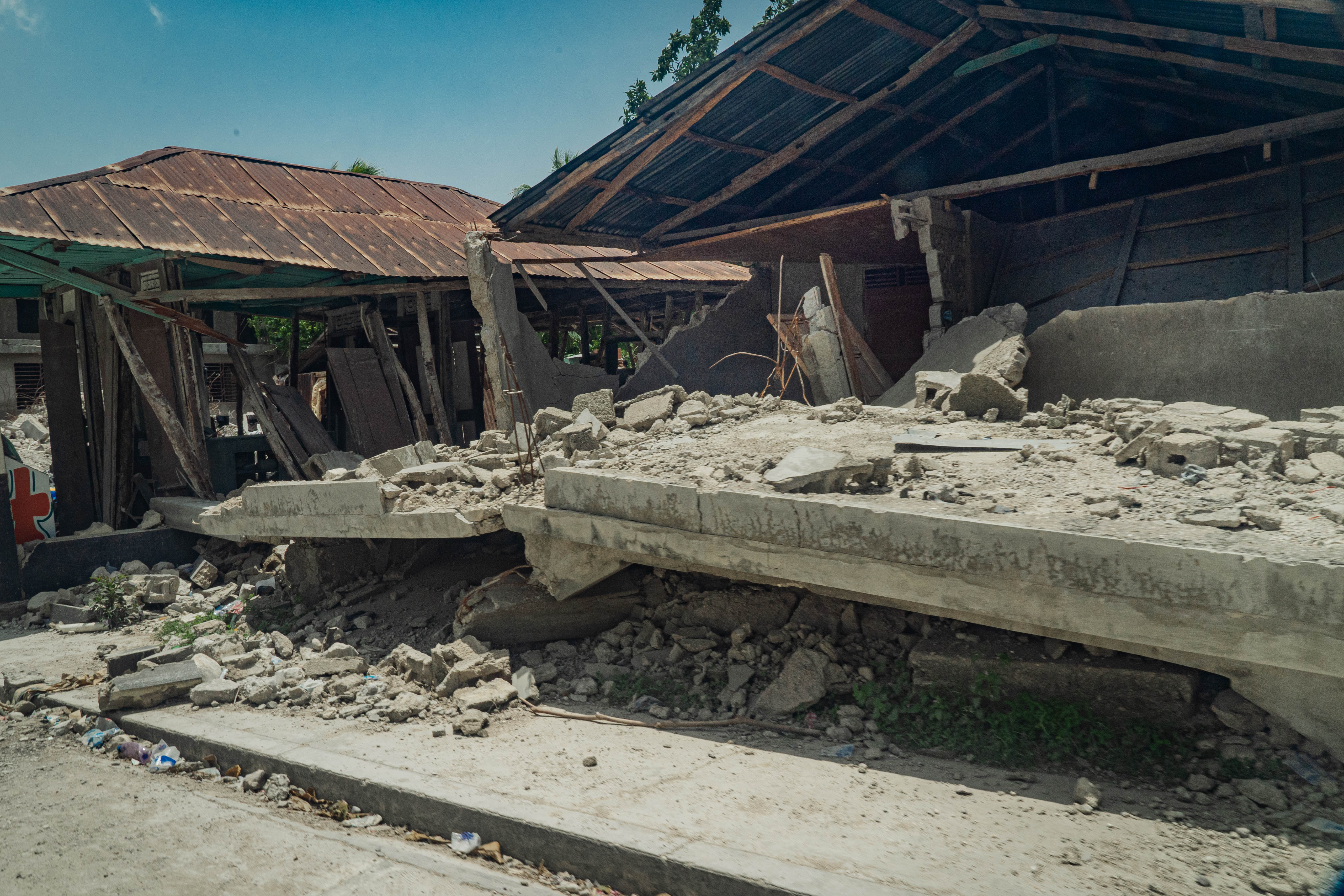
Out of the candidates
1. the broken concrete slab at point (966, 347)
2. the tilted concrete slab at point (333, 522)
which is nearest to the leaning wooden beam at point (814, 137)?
the broken concrete slab at point (966, 347)

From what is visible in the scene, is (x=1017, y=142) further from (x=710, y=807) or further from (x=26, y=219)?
(x=26, y=219)

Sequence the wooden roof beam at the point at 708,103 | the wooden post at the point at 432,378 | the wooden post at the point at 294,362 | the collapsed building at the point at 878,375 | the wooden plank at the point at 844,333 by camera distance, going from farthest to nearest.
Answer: the wooden post at the point at 294,362 < the wooden post at the point at 432,378 < the wooden plank at the point at 844,333 < the wooden roof beam at the point at 708,103 < the collapsed building at the point at 878,375

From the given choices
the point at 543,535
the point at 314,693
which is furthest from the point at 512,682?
the point at 314,693

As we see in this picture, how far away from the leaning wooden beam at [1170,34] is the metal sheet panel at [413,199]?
7515 mm

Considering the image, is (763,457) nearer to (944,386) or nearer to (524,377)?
(944,386)

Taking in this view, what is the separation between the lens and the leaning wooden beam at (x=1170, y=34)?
5457mm

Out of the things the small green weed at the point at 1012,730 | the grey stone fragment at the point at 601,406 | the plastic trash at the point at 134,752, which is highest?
the grey stone fragment at the point at 601,406

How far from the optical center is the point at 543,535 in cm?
503

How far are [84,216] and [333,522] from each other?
421cm

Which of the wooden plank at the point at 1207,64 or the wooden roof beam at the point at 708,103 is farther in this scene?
the wooden roof beam at the point at 708,103

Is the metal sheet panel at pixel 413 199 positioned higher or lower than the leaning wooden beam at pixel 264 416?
higher

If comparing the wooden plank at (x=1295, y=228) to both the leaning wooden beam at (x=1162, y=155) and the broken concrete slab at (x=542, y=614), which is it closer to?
the leaning wooden beam at (x=1162, y=155)

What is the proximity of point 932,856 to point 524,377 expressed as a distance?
6.41m

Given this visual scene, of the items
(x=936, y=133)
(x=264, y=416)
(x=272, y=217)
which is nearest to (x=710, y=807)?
(x=936, y=133)
